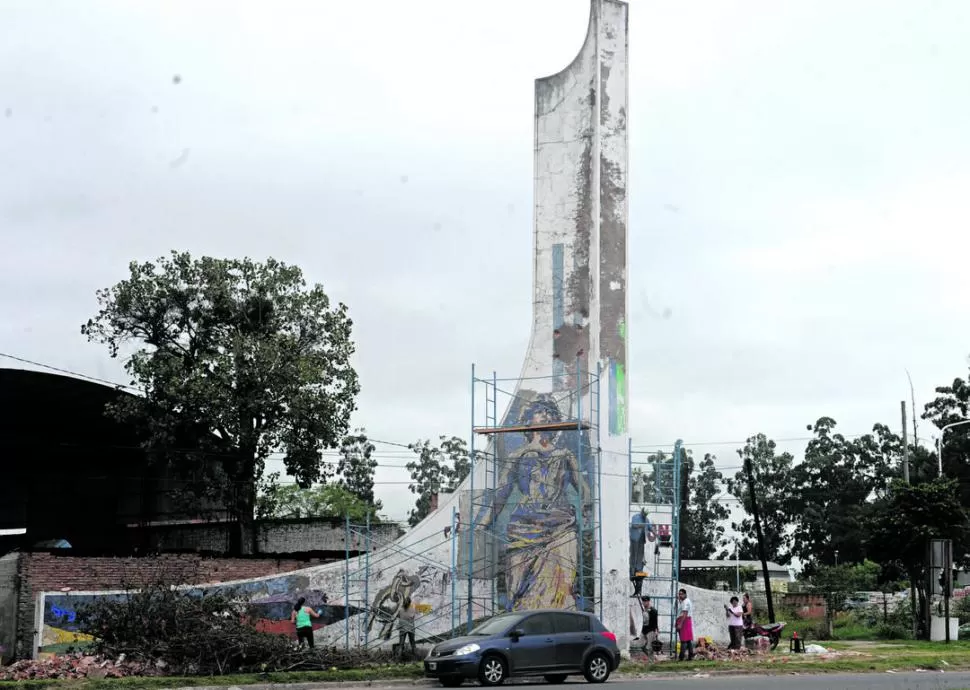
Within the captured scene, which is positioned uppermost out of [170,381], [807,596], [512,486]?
[170,381]

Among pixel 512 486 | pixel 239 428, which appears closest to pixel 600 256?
pixel 512 486

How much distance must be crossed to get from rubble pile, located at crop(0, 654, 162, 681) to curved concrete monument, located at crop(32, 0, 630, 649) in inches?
222

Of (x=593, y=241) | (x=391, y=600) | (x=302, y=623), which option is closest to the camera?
(x=302, y=623)

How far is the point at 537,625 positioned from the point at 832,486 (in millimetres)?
66757

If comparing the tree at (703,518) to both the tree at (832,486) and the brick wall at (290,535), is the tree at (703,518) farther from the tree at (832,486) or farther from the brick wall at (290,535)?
the brick wall at (290,535)

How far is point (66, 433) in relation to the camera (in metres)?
46.2

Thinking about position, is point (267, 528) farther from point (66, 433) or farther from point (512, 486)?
point (512, 486)

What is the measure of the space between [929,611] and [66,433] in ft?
105

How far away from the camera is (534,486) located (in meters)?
28.4

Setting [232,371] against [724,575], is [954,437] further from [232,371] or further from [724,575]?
[232,371]

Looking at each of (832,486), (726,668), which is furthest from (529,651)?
(832,486)

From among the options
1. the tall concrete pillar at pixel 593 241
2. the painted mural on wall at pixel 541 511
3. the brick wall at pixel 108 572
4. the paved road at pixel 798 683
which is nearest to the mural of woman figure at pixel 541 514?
the painted mural on wall at pixel 541 511

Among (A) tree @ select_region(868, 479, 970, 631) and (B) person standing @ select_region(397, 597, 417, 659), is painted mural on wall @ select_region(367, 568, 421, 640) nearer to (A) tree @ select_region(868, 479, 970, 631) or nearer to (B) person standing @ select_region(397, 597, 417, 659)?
(B) person standing @ select_region(397, 597, 417, 659)

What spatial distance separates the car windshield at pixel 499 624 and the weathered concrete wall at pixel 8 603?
1095 centimetres
